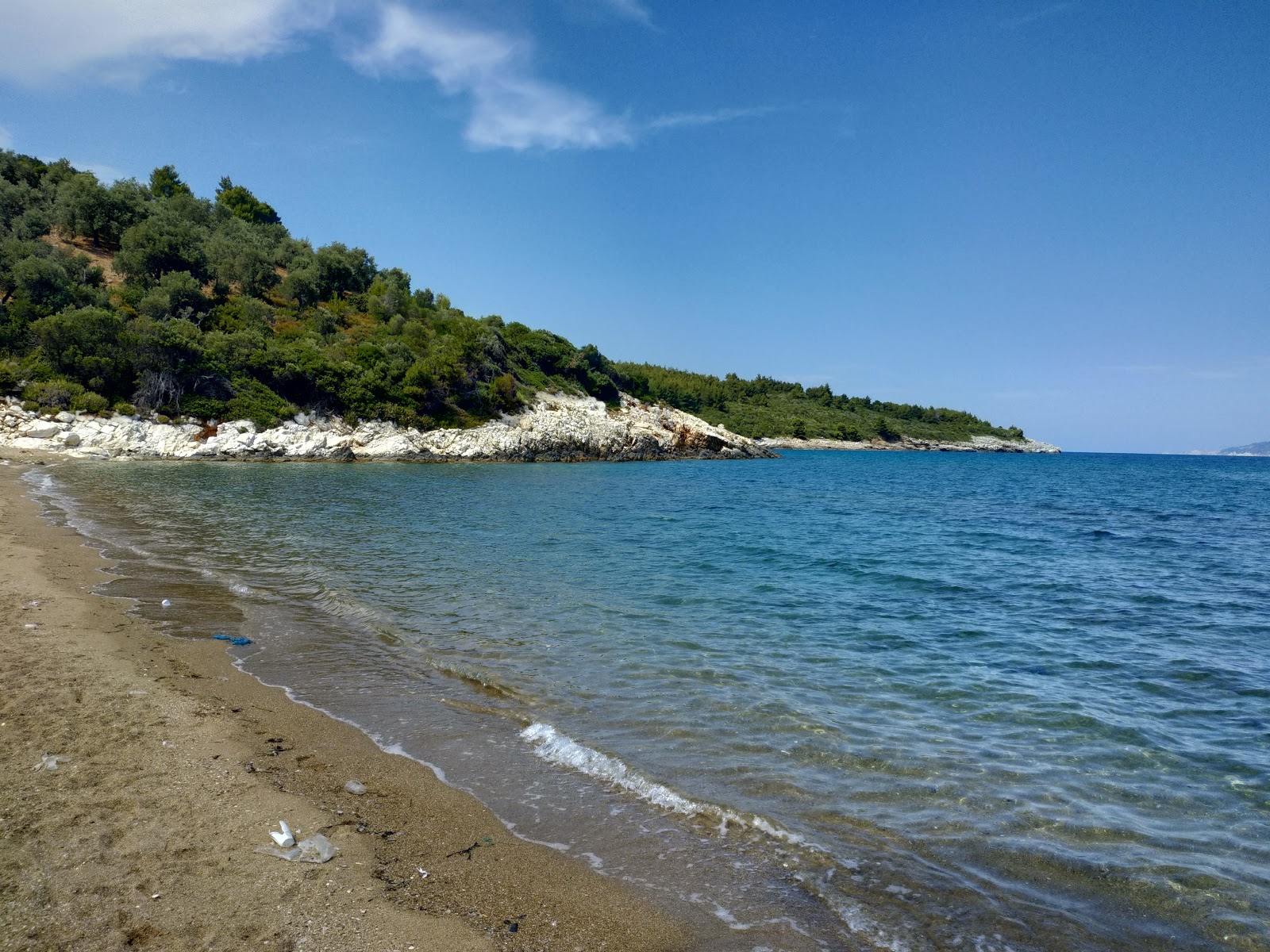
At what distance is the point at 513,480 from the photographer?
39906 mm

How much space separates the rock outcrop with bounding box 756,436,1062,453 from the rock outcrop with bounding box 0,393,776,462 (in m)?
39.7

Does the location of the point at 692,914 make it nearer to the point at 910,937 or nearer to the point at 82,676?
the point at 910,937

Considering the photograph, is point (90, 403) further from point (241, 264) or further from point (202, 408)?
point (241, 264)

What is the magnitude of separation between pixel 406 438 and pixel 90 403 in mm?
20272

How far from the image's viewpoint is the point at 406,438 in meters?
55.4

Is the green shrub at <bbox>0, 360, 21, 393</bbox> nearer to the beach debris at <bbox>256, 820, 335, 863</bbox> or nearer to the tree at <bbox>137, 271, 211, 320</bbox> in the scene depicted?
the tree at <bbox>137, 271, 211, 320</bbox>

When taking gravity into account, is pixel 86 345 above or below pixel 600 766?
above

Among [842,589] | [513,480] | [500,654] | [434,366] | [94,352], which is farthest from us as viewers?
[434,366]

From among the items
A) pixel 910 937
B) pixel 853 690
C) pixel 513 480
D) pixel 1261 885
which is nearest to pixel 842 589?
pixel 853 690

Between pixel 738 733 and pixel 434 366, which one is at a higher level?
pixel 434 366

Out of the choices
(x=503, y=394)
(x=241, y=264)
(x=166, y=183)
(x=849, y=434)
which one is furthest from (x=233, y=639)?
(x=849, y=434)

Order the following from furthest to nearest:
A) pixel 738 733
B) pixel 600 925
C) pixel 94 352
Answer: pixel 94 352 → pixel 738 733 → pixel 600 925

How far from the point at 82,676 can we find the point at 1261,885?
35.4 feet

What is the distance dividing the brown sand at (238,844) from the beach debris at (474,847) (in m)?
0.03
